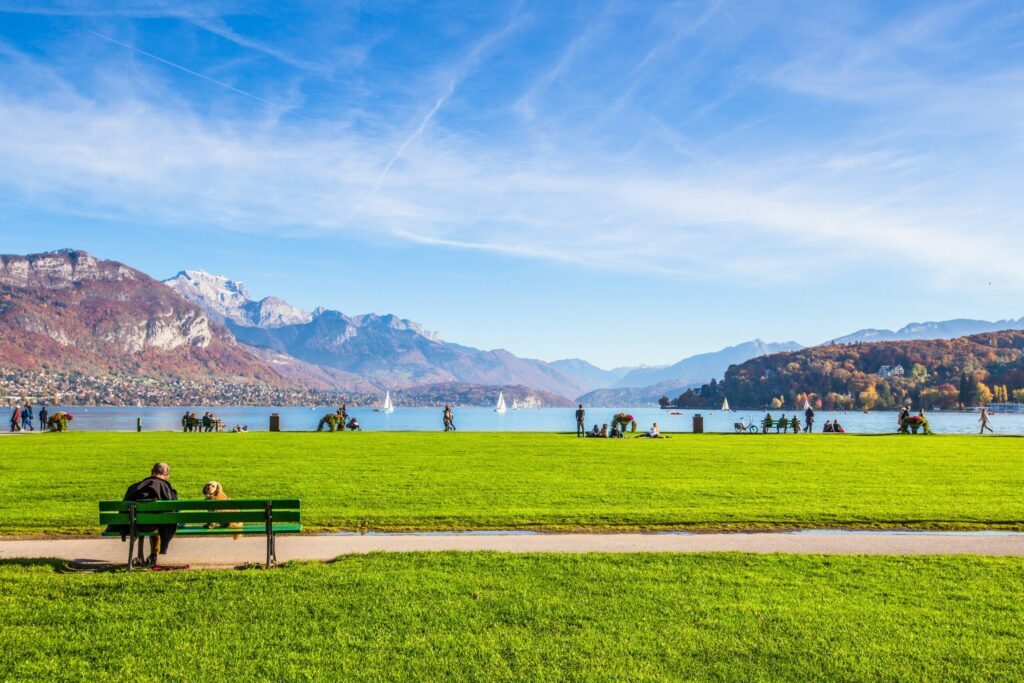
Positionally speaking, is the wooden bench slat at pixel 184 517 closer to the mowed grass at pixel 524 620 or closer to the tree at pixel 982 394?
the mowed grass at pixel 524 620

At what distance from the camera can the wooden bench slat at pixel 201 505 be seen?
425 inches

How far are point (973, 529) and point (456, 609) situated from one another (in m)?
10.7

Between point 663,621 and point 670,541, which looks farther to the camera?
point 670,541

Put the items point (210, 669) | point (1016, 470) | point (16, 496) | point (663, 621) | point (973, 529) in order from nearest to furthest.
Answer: point (210, 669) < point (663, 621) < point (973, 529) < point (16, 496) < point (1016, 470)

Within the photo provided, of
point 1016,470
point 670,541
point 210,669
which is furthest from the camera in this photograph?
point 1016,470

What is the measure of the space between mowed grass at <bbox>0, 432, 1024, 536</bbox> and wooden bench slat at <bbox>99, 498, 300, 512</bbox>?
136 inches

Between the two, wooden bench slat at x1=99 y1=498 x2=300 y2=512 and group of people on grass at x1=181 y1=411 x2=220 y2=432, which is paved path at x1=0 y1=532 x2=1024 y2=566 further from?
group of people on grass at x1=181 y1=411 x2=220 y2=432

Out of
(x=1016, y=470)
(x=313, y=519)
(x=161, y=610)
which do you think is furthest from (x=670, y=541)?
(x=1016, y=470)

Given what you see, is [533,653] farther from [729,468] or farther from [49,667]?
[729,468]

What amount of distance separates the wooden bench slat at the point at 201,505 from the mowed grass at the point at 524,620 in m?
0.86

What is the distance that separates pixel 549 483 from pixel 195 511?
11658 mm

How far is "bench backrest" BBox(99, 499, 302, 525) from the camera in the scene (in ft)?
35.5

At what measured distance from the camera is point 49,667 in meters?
7.19

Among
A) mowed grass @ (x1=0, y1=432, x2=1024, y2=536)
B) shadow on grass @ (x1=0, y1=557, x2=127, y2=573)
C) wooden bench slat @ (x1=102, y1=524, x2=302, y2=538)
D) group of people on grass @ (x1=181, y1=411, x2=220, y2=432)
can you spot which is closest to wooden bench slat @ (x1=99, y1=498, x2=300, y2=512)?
wooden bench slat @ (x1=102, y1=524, x2=302, y2=538)
